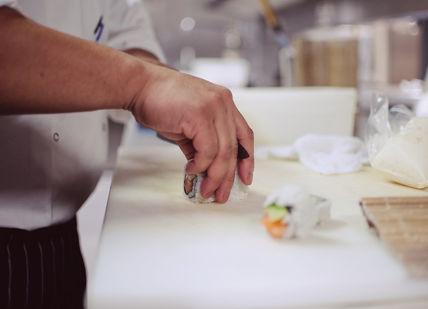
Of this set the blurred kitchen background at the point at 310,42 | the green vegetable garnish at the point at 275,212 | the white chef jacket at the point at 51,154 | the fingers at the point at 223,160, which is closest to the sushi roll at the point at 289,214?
the green vegetable garnish at the point at 275,212

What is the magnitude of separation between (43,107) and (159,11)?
755 cm

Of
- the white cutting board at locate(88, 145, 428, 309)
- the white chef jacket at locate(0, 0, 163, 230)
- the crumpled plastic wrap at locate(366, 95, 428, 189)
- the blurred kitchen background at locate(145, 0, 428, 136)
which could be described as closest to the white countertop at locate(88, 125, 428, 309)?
the white cutting board at locate(88, 145, 428, 309)

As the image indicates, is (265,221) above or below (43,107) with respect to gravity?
below

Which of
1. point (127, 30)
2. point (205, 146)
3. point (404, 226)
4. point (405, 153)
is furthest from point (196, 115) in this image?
point (127, 30)

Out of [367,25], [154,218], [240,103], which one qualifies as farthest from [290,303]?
[367,25]

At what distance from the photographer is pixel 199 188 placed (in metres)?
0.68

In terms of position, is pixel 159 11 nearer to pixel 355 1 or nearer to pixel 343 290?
pixel 355 1

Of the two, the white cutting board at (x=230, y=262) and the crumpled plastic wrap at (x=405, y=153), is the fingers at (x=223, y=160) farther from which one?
the crumpled plastic wrap at (x=405, y=153)

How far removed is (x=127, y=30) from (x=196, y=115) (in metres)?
0.77

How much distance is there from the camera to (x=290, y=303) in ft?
1.45

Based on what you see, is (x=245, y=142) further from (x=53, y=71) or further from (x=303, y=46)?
(x=303, y=46)

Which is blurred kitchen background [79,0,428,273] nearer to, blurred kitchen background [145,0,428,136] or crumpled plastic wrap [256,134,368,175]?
blurred kitchen background [145,0,428,136]

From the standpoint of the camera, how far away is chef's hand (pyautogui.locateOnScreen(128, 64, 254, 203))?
0.59 meters

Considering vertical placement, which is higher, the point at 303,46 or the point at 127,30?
the point at 127,30
